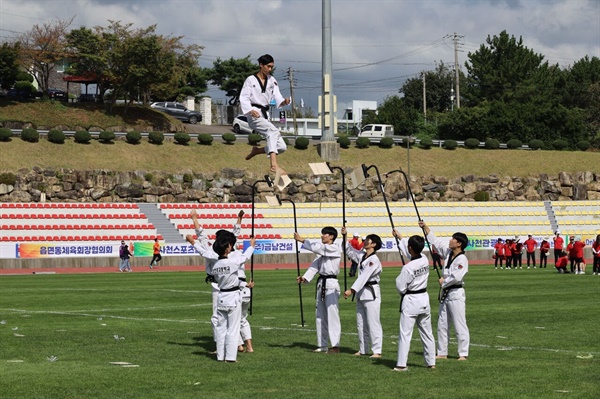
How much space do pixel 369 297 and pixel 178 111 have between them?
81384 millimetres

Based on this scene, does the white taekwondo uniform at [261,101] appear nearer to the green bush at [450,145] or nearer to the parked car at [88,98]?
the green bush at [450,145]

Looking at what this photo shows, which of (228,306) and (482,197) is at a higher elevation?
(482,197)

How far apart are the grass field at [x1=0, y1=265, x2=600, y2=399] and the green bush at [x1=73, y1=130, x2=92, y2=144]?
42.5 metres

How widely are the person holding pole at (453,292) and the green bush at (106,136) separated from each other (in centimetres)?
6064

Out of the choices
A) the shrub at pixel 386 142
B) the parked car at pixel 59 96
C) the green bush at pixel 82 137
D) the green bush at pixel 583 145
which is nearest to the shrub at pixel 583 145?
the green bush at pixel 583 145

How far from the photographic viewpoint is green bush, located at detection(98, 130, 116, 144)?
75.2 metres

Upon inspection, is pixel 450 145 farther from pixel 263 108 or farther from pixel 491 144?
pixel 263 108

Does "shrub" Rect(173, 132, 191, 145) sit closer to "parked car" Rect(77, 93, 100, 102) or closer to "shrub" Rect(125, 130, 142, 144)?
"shrub" Rect(125, 130, 142, 144)

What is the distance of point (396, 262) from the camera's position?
59.2m

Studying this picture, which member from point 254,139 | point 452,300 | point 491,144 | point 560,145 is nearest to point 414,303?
point 452,300

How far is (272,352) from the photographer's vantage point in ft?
59.3

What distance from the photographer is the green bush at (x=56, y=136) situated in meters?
73.4

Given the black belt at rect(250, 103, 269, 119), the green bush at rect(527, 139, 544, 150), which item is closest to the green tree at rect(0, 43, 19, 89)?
the green bush at rect(527, 139, 544, 150)

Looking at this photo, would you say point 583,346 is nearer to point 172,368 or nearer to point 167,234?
point 172,368
